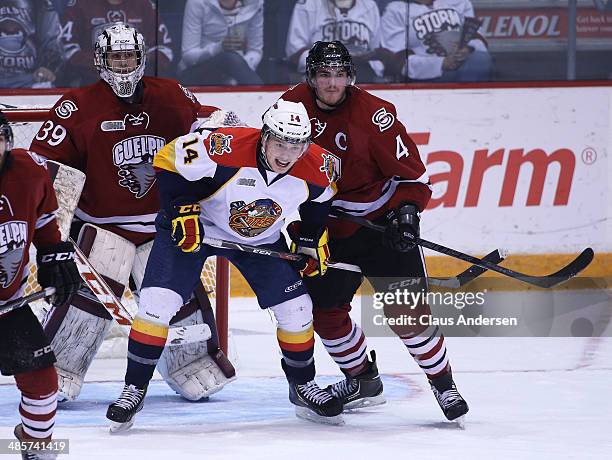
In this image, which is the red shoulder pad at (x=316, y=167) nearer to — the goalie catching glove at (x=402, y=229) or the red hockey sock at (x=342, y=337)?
the goalie catching glove at (x=402, y=229)

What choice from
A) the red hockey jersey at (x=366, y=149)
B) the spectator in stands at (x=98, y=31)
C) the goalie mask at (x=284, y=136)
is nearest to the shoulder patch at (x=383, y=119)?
the red hockey jersey at (x=366, y=149)

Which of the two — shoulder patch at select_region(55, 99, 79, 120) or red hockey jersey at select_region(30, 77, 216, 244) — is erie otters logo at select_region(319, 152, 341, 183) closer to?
red hockey jersey at select_region(30, 77, 216, 244)

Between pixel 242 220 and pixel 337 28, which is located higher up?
pixel 337 28

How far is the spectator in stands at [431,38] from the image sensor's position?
20.2 ft

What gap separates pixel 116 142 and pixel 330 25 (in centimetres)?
201

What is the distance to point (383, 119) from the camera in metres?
4.15

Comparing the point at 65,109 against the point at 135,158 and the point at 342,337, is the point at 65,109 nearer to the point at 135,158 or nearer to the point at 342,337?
the point at 135,158

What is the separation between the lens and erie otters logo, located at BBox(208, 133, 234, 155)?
3836 mm

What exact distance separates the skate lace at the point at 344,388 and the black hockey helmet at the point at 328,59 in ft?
3.12

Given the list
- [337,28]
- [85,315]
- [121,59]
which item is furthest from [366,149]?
[337,28]

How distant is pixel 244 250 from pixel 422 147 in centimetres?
236

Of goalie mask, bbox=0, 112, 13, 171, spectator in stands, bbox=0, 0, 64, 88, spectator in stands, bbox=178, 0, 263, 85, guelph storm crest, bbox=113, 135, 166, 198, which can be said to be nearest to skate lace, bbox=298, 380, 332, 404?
guelph storm crest, bbox=113, 135, 166, 198

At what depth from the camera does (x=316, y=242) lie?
4016 millimetres

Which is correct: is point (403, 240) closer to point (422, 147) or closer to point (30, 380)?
point (30, 380)
